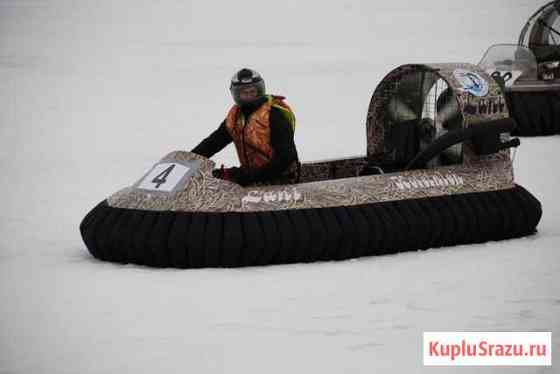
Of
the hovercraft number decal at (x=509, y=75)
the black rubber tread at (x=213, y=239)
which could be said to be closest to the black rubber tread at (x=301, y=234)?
the black rubber tread at (x=213, y=239)

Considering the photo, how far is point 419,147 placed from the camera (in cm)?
494

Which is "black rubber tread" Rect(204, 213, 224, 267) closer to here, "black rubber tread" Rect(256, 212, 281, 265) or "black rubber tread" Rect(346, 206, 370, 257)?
"black rubber tread" Rect(256, 212, 281, 265)

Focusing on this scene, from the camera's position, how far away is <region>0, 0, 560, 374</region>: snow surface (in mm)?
3240

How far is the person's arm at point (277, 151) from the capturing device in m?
4.28

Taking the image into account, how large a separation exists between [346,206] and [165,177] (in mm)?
766

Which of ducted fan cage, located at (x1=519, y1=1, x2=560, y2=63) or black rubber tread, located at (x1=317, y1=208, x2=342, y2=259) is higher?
ducted fan cage, located at (x1=519, y1=1, x2=560, y2=63)

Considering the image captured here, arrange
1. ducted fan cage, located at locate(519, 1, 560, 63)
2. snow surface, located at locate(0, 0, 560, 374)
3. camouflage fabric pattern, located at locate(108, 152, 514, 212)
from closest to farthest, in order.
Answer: snow surface, located at locate(0, 0, 560, 374) → camouflage fabric pattern, located at locate(108, 152, 514, 212) → ducted fan cage, located at locate(519, 1, 560, 63)

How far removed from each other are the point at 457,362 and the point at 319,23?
44.6ft

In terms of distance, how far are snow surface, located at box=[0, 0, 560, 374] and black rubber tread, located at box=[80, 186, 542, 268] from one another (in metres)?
0.06

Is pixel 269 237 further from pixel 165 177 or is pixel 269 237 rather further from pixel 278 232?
pixel 165 177

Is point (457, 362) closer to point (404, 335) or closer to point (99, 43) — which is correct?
point (404, 335)

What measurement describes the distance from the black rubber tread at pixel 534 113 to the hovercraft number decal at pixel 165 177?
4.19 metres

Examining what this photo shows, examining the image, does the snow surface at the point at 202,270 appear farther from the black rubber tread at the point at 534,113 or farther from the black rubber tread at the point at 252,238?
the black rubber tread at the point at 534,113

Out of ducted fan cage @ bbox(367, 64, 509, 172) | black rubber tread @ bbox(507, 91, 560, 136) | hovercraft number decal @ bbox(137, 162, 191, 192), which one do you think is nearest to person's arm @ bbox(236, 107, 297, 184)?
hovercraft number decal @ bbox(137, 162, 191, 192)
